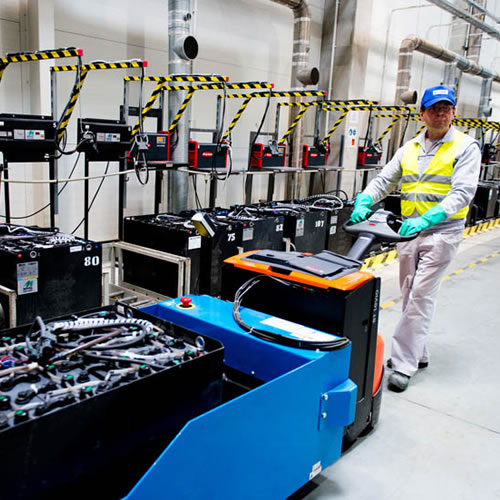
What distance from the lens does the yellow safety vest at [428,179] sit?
2928mm

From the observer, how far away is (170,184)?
19.3 ft

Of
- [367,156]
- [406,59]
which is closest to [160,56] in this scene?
[367,156]

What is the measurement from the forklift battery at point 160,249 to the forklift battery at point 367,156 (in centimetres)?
511

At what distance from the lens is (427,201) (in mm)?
3031

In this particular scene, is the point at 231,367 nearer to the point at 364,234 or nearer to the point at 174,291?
the point at 364,234

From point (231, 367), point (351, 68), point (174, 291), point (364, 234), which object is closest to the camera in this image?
point (231, 367)

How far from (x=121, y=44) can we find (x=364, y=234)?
4574 millimetres

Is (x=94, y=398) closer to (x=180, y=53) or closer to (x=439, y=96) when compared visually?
(x=439, y=96)

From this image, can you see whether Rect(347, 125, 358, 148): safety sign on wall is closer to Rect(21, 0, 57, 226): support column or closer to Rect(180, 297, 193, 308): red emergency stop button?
Rect(21, 0, 57, 226): support column

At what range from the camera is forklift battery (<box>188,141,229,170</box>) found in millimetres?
5438

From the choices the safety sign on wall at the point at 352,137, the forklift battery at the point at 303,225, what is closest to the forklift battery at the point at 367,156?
the safety sign on wall at the point at 352,137

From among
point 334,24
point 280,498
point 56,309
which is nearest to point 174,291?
point 56,309

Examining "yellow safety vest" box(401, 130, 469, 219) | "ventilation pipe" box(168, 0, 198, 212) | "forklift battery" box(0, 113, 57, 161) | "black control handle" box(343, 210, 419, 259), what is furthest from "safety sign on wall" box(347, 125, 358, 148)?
"black control handle" box(343, 210, 419, 259)

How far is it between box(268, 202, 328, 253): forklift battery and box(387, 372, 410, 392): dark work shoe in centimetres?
199
